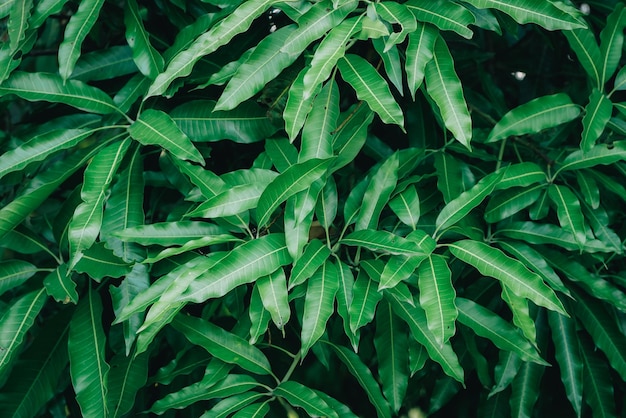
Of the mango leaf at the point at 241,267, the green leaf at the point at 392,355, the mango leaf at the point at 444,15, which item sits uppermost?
the mango leaf at the point at 444,15

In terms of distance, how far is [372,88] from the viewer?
1.06m

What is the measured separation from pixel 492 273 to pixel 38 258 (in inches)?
47.2

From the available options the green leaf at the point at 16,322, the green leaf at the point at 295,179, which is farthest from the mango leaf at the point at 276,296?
the green leaf at the point at 16,322

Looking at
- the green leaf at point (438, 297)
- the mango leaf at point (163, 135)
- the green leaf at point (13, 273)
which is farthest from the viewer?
the green leaf at point (13, 273)

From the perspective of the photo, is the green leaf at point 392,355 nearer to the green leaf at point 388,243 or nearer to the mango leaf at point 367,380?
the mango leaf at point 367,380

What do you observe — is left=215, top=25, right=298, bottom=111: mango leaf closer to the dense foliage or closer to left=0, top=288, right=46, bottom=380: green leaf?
the dense foliage

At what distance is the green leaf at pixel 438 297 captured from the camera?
3.31 feet

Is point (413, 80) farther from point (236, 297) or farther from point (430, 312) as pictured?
point (236, 297)

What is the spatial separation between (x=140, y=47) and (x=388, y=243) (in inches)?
22.9

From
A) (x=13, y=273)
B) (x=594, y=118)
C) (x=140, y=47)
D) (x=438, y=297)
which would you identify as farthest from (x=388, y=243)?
(x=13, y=273)

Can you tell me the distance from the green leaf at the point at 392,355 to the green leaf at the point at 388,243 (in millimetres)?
189

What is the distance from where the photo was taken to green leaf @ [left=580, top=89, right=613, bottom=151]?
3.94ft

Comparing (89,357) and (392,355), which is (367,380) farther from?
(89,357)

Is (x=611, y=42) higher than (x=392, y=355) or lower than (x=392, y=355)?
higher
